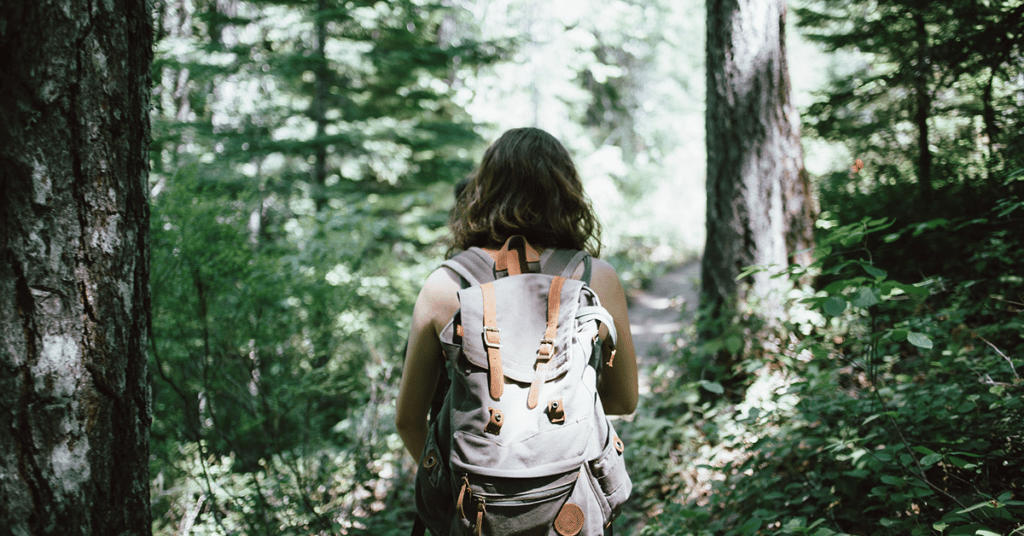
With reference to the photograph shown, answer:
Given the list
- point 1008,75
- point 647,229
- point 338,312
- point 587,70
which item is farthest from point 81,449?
point 587,70

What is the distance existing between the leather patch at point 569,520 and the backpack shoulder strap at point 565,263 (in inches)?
24.9

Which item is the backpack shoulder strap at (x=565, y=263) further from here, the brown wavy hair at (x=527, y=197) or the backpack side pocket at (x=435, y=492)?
the backpack side pocket at (x=435, y=492)

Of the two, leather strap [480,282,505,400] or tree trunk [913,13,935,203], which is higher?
tree trunk [913,13,935,203]

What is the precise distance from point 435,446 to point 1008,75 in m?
3.89

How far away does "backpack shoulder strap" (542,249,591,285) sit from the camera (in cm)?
159

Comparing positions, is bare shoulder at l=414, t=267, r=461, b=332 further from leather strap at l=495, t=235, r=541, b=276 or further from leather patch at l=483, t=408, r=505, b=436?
leather patch at l=483, t=408, r=505, b=436

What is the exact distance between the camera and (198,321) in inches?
124

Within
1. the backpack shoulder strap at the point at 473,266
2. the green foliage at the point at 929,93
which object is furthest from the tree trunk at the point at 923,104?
the backpack shoulder strap at the point at 473,266

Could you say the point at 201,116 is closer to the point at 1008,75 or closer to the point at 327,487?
the point at 327,487

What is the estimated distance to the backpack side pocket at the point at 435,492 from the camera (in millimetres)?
1449

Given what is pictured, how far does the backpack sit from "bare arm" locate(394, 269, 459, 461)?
10 centimetres

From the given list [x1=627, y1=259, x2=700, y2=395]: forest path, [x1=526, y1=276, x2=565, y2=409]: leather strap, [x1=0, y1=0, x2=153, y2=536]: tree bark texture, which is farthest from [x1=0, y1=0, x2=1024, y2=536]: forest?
[x1=526, y1=276, x2=565, y2=409]: leather strap

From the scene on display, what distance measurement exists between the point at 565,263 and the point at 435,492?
78 centimetres

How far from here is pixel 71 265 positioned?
53.9 inches
